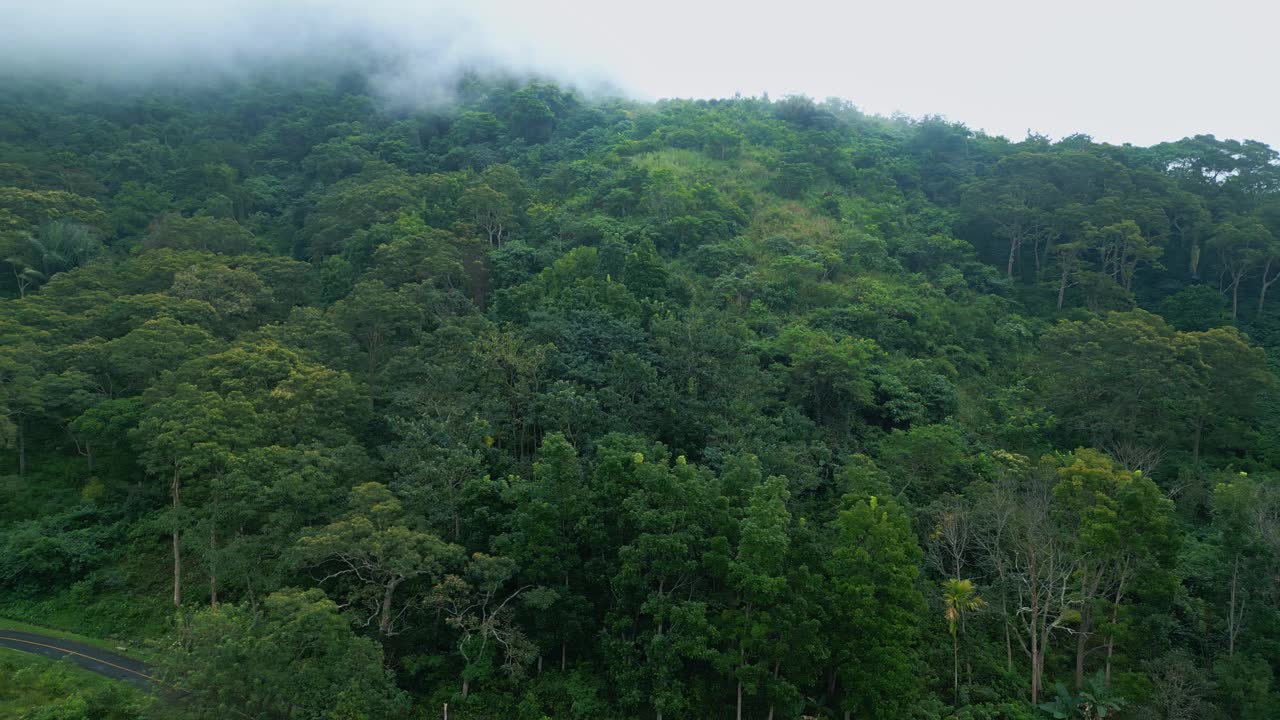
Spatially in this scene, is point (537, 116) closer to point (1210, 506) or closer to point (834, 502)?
point (834, 502)

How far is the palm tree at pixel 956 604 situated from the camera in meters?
19.9

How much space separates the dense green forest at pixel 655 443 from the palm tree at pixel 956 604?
138 millimetres

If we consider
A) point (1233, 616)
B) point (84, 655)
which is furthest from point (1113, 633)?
point (84, 655)

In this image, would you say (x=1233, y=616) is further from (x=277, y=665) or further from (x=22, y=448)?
(x=22, y=448)

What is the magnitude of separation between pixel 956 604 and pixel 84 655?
2589 cm

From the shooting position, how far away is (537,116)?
5681 cm

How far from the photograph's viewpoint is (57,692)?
18.2m

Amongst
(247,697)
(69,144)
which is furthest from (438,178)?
(247,697)

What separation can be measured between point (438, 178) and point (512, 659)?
31.3 meters

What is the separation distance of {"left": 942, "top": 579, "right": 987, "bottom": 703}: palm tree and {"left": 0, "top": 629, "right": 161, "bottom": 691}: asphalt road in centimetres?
2292

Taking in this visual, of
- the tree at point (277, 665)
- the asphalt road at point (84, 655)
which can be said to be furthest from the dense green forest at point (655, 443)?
the asphalt road at point (84, 655)

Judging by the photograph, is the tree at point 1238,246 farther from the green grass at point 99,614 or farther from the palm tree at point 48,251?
the palm tree at point 48,251

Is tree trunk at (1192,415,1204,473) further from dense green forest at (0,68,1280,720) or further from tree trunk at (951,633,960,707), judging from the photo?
tree trunk at (951,633,960,707)

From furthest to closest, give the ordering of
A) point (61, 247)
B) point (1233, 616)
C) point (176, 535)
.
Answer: point (61, 247) < point (176, 535) < point (1233, 616)
